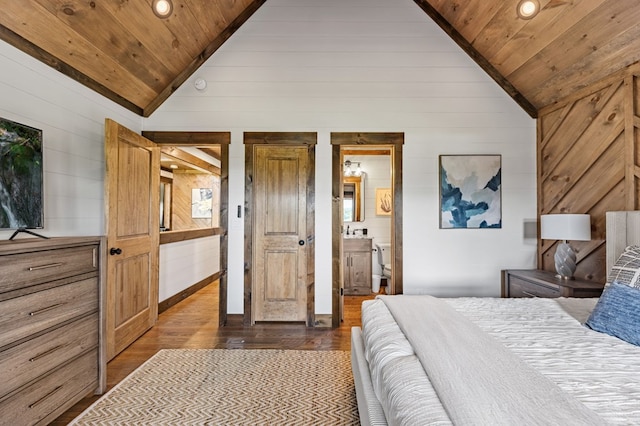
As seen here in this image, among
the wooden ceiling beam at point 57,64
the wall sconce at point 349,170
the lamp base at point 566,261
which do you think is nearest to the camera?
the wooden ceiling beam at point 57,64

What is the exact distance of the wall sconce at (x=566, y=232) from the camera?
9.32 feet

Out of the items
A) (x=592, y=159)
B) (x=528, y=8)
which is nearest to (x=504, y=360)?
(x=592, y=159)

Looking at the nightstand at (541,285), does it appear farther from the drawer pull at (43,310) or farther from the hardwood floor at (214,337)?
the drawer pull at (43,310)

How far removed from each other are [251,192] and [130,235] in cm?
129

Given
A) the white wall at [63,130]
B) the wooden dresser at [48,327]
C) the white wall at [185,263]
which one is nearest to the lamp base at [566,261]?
the wooden dresser at [48,327]

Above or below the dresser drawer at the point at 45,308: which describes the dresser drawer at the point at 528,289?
below

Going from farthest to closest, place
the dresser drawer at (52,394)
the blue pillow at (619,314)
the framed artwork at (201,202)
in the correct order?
the framed artwork at (201,202), the dresser drawer at (52,394), the blue pillow at (619,314)

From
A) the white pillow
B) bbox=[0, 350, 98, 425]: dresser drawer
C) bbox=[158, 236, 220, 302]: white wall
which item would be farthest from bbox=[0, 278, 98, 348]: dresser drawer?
the white pillow

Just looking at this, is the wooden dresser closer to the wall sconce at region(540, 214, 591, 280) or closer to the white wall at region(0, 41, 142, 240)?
the white wall at region(0, 41, 142, 240)

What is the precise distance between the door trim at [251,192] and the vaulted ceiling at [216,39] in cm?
112

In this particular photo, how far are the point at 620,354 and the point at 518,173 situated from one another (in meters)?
2.73

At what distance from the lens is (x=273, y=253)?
12.3ft

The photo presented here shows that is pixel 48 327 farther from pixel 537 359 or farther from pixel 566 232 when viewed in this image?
pixel 566 232

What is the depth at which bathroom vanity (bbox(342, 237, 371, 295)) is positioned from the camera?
499 centimetres
